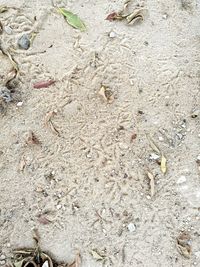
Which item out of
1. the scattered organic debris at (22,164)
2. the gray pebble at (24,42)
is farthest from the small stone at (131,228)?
the gray pebble at (24,42)

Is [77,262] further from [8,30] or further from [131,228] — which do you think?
[8,30]

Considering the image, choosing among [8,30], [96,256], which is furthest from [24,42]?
[96,256]

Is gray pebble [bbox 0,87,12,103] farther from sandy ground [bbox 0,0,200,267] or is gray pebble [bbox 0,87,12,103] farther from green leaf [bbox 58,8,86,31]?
green leaf [bbox 58,8,86,31]

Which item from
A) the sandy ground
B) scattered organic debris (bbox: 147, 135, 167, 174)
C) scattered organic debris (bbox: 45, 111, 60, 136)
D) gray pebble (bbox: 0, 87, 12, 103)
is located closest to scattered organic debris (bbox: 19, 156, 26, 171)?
the sandy ground

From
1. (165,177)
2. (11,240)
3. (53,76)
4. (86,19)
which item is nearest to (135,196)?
(165,177)

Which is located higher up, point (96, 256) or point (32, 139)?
point (32, 139)

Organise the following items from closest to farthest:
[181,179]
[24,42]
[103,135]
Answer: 1. [181,179]
2. [103,135]
3. [24,42]

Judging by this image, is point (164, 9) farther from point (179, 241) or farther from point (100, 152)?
point (179, 241)
